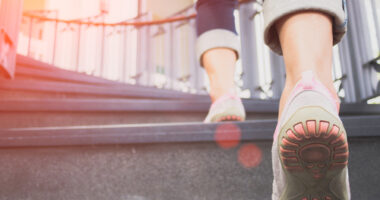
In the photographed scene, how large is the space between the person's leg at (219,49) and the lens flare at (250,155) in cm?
13

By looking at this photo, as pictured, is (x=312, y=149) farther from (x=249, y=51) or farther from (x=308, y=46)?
(x=249, y=51)

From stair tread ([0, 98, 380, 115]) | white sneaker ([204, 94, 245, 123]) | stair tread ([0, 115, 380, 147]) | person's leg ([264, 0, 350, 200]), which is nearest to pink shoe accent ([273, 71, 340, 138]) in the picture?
person's leg ([264, 0, 350, 200])

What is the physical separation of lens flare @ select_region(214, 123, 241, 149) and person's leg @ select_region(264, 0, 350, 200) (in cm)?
20

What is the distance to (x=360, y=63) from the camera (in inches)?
72.2

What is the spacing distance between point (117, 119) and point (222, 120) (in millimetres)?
462

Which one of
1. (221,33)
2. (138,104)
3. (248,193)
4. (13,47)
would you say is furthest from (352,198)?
(13,47)

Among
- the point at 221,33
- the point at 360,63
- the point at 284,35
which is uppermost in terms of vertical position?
the point at 360,63

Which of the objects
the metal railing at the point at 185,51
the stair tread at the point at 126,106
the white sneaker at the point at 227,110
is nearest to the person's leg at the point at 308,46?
the white sneaker at the point at 227,110

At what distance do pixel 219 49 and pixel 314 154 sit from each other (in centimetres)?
60

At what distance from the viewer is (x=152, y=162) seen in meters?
0.73

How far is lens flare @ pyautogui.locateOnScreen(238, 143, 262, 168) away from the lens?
2.35 feet

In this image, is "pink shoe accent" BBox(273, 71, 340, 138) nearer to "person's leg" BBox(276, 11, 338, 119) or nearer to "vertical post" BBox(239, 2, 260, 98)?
"person's leg" BBox(276, 11, 338, 119)

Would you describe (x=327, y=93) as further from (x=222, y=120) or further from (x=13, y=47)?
(x=13, y=47)

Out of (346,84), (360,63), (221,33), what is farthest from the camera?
(346,84)
